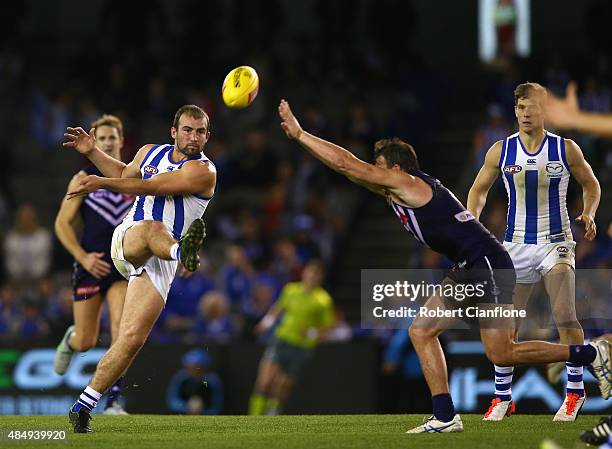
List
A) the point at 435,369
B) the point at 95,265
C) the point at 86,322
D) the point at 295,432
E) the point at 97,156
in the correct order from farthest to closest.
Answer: the point at 86,322 → the point at 95,265 → the point at 97,156 → the point at 295,432 → the point at 435,369

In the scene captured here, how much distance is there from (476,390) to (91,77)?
415 inches

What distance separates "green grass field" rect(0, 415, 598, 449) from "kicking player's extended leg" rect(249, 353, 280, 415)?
4913 mm

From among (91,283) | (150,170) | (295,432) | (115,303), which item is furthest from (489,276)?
(91,283)

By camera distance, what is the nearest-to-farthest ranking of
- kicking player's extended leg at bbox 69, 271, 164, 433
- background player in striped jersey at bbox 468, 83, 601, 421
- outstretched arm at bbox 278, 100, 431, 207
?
outstretched arm at bbox 278, 100, 431, 207
kicking player's extended leg at bbox 69, 271, 164, 433
background player in striped jersey at bbox 468, 83, 601, 421

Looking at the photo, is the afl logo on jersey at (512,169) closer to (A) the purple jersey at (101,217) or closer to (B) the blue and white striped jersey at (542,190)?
(B) the blue and white striped jersey at (542,190)

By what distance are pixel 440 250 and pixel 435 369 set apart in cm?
95

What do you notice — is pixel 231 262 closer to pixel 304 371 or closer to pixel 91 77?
pixel 304 371

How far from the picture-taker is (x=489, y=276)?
960 centimetres

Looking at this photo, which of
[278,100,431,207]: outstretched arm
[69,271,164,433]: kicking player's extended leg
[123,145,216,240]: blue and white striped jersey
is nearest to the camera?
[278,100,431,207]: outstretched arm

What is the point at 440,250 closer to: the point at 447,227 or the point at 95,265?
the point at 447,227

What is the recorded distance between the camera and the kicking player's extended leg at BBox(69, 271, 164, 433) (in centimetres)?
947

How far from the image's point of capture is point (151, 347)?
1594 cm

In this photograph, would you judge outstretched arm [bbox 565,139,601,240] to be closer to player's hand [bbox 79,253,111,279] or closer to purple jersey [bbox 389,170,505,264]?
purple jersey [bbox 389,170,505,264]

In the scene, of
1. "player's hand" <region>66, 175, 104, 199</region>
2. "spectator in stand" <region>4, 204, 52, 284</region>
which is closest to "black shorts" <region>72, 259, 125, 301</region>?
"player's hand" <region>66, 175, 104, 199</region>
